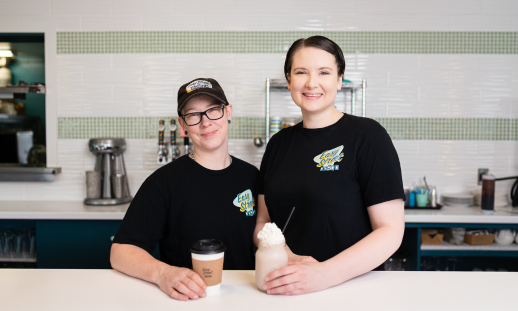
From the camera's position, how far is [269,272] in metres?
0.98

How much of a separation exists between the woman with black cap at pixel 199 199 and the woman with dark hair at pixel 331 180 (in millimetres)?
114

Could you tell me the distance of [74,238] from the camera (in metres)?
2.50

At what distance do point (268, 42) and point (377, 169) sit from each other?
214 centimetres

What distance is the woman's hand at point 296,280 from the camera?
95 cm

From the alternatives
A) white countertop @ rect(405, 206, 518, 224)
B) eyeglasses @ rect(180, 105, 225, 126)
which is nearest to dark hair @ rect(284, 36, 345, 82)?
eyeglasses @ rect(180, 105, 225, 126)

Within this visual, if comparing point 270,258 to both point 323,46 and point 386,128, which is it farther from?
point 386,128

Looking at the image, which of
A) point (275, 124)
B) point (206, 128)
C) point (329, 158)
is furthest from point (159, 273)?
point (275, 124)

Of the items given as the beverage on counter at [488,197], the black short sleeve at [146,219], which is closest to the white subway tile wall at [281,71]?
the beverage on counter at [488,197]

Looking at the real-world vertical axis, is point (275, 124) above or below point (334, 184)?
above

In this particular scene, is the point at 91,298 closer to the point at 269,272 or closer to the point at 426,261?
the point at 269,272

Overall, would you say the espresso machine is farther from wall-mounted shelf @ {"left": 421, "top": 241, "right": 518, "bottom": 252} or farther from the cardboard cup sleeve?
wall-mounted shelf @ {"left": 421, "top": 241, "right": 518, "bottom": 252}

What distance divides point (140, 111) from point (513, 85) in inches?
120

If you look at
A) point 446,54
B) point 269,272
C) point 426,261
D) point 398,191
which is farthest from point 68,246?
point 446,54

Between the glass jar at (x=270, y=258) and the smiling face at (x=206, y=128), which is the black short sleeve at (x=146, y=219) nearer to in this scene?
the smiling face at (x=206, y=128)
